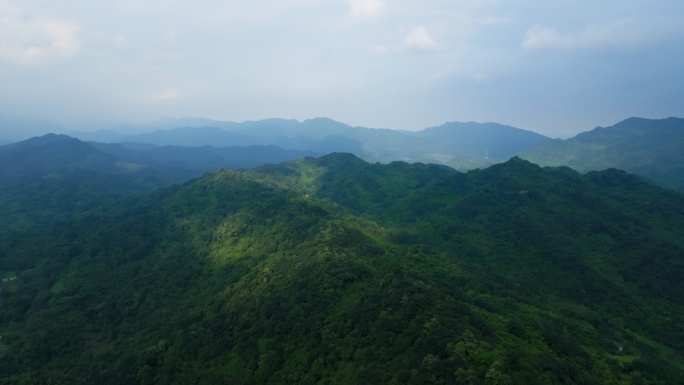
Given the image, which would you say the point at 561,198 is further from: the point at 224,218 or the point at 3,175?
the point at 3,175

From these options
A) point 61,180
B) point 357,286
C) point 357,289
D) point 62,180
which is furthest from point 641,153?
point 61,180

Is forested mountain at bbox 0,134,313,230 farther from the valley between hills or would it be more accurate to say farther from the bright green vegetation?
the bright green vegetation

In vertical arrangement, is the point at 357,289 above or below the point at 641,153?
below

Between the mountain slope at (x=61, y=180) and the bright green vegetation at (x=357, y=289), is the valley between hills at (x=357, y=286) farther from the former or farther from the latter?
the mountain slope at (x=61, y=180)

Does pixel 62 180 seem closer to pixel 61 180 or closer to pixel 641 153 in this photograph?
pixel 61 180

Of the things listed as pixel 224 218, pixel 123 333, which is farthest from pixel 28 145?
pixel 123 333

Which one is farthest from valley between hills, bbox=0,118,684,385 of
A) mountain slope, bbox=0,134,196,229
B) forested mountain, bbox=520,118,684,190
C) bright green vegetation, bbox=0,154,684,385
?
forested mountain, bbox=520,118,684,190
